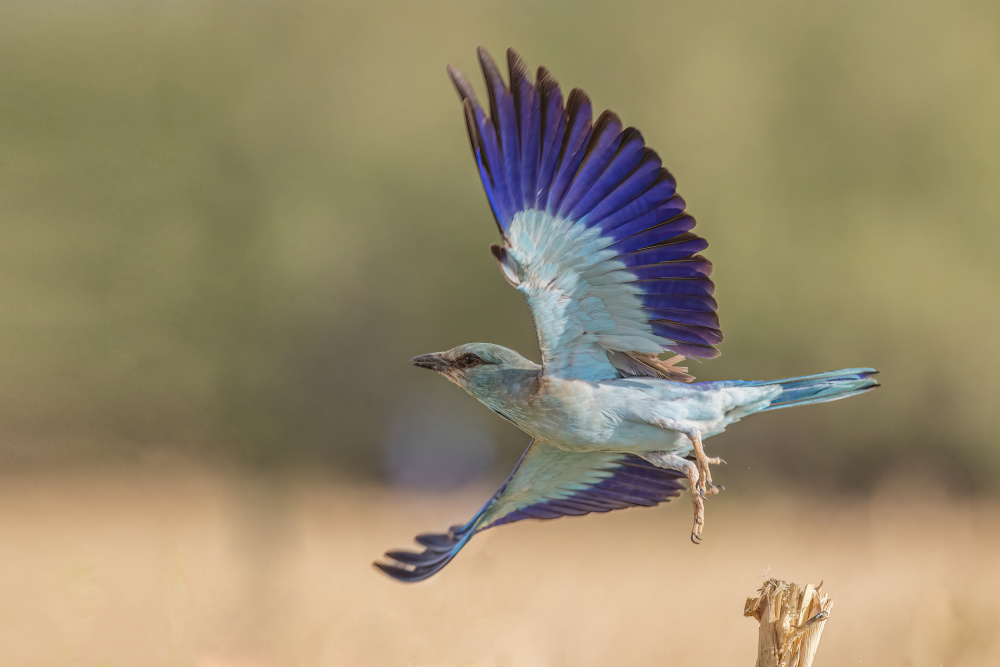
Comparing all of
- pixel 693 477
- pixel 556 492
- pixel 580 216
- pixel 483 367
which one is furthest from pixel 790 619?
pixel 580 216

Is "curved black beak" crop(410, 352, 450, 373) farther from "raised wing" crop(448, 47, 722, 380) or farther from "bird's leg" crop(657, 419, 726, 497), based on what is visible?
"bird's leg" crop(657, 419, 726, 497)

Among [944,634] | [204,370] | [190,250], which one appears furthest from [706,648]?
[190,250]

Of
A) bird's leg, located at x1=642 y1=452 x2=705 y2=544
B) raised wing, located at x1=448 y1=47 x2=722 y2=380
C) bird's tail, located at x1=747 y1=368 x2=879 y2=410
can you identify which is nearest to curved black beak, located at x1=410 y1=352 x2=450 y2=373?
raised wing, located at x1=448 y1=47 x2=722 y2=380

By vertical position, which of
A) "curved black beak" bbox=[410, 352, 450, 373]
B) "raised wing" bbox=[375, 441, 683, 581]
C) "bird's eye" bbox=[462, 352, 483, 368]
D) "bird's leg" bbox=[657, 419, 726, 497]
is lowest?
"raised wing" bbox=[375, 441, 683, 581]

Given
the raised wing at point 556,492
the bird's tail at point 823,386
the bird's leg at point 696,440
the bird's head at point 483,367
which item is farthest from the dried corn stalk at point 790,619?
the bird's head at point 483,367

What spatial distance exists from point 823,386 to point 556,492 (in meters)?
1.15

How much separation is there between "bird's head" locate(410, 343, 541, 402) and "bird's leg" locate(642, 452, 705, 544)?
0.53m

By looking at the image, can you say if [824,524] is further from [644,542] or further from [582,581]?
[582,581]

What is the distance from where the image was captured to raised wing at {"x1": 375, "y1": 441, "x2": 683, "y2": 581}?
3381mm

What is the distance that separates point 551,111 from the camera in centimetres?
259

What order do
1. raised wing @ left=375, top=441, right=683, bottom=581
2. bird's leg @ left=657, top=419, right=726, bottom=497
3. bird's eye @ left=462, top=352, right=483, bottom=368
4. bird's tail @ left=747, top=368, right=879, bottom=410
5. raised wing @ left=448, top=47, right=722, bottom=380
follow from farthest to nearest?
raised wing @ left=375, top=441, right=683, bottom=581 < bird's eye @ left=462, top=352, right=483, bottom=368 < bird's tail @ left=747, top=368, right=879, bottom=410 < bird's leg @ left=657, top=419, right=726, bottom=497 < raised wing @ left=448, top=47, right=722, bottom=380

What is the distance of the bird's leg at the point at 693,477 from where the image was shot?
9.12ft

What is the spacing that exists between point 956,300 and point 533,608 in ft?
15.3

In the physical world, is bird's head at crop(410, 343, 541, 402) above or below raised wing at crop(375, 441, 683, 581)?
above
